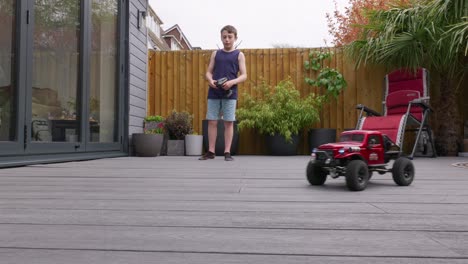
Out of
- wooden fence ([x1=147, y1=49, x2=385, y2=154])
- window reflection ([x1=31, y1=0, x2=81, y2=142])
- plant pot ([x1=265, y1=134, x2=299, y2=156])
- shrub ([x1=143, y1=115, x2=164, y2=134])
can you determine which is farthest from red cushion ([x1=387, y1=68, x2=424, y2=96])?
window reflection ([x1=31, y1=0, x2=81, y2=142])

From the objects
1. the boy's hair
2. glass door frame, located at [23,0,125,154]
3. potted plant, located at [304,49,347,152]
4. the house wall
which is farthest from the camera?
potted plant, located at [304,49,347,152]

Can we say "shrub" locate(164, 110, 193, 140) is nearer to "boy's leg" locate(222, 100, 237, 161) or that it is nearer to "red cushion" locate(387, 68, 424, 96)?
"boy's leg" locate(222, 100, 237, 161)

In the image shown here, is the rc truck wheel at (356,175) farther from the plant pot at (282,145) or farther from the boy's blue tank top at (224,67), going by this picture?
the plant pot at (282,145)

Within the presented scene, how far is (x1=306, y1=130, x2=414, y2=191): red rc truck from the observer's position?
1.88 m

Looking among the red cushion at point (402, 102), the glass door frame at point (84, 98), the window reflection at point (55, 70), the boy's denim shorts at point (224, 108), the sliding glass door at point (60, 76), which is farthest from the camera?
the red cushion at point (402, 102)

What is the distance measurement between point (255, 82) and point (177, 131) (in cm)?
140

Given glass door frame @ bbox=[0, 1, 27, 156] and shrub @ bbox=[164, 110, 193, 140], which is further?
shrub @ bbox=[164, 110, 193, 140]

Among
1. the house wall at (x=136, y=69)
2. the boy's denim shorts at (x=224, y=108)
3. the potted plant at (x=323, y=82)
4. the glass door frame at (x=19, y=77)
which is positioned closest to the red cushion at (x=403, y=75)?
the potted plant at (x=323, y=82)

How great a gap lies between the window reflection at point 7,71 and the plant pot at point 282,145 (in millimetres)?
3467

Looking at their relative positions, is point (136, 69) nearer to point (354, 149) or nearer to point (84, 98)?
point (84, 98)

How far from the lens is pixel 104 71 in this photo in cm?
472

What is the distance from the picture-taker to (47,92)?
137 inches

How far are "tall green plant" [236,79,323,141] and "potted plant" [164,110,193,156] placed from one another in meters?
0.72

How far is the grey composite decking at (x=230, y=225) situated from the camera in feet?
2.73
